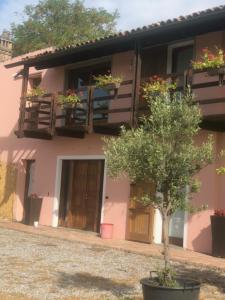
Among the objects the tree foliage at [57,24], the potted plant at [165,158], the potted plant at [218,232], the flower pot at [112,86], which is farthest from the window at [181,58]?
the tree foliage at [57,24]

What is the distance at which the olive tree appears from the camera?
7277 millimetres

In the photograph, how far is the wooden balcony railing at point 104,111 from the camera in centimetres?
1298

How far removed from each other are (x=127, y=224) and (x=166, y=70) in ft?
14.3

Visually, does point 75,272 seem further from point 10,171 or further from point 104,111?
point 10,171

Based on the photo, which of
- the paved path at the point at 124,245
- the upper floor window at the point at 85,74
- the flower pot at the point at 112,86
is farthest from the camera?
the upper floor window at the point at 85,74

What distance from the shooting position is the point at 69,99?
16.1 m

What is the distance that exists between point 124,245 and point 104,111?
3.53 meters

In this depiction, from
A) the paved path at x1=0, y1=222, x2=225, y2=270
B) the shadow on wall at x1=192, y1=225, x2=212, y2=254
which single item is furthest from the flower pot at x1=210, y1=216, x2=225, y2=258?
the shadow on wall at x1=192, y1=225, x2=212, y2=254

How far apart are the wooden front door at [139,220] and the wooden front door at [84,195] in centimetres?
174

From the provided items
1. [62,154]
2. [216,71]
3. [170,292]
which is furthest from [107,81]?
[170,292]

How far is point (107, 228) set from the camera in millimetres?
15508

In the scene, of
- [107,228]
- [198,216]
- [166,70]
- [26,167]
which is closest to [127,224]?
[107,228]

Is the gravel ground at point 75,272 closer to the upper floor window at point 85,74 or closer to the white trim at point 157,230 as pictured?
the white trim at point 157,230

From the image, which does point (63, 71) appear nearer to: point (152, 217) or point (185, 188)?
point (152, 217)
